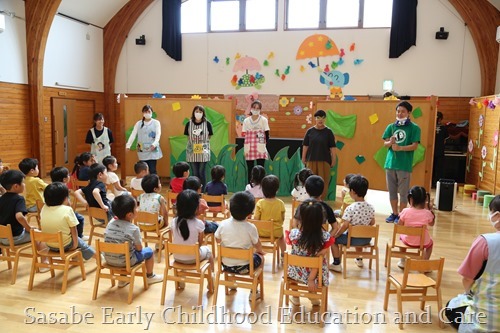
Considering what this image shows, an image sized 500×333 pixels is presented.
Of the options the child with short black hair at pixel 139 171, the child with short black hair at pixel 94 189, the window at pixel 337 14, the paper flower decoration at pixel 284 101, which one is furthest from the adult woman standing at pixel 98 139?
the window at pixel 337 14

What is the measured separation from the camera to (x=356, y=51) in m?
9.24

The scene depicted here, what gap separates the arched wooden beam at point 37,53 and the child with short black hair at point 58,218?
237 inches

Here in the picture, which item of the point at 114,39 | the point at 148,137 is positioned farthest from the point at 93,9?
the point at 148,137

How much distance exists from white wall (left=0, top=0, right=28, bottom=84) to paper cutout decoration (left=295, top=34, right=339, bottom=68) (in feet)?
19.9

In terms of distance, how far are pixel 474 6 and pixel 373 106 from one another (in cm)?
438

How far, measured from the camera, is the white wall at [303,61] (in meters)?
8.84

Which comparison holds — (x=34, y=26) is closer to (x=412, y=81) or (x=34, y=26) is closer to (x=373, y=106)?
(x=373, y=106)

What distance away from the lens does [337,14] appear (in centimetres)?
933

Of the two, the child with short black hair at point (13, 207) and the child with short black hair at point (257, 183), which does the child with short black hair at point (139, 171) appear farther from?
the child with short black hair at point (13, 207)

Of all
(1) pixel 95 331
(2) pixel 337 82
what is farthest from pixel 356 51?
(1) pixel 95 331

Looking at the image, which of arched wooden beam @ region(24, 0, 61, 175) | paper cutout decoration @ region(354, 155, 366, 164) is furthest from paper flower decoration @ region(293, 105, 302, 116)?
arched wooden beam @ region(24, 0, 61, 175)

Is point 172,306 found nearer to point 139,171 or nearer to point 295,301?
point 295,301

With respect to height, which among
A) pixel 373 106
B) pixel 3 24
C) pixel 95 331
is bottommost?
pixel 95 331

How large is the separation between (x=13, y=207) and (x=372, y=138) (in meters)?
5.18
